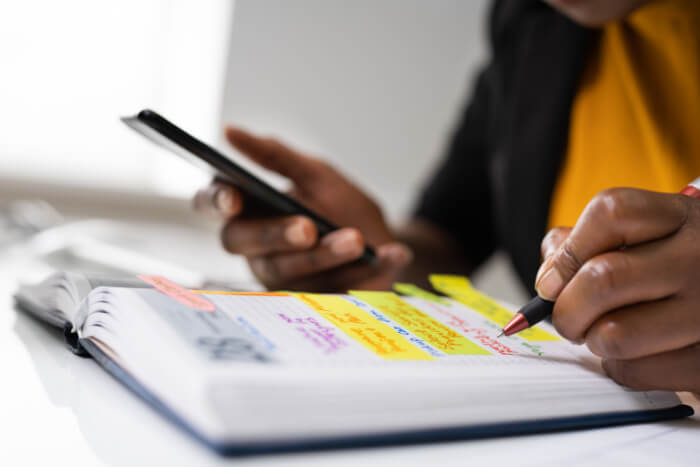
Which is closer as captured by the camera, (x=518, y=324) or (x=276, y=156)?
(x=518, y=324)

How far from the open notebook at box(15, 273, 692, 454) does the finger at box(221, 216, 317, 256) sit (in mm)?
173

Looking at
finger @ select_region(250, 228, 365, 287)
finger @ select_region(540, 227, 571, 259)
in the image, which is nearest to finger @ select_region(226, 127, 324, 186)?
finger @ select_region(250, 228, 365, 287)

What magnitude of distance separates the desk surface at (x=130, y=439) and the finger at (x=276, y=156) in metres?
0.35

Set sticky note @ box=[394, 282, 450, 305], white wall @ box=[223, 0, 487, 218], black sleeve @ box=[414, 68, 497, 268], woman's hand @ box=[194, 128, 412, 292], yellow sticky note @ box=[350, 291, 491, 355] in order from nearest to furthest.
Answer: yellow sticky note @ box=[350, 291, 491, 355], sticky note @ box=[394, 282, 450, 305], woman's hand @ box=[194, 128, 412, 292], black sleeve @ box=[414, 68, 497, 268], white wall @ box=[223, 0, 487, 218]

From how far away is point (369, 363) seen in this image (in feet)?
0.90

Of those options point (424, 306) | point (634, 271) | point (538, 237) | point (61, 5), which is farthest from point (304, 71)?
point (634, 271)

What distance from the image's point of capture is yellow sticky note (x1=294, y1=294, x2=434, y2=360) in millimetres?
301

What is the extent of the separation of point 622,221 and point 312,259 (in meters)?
0.35

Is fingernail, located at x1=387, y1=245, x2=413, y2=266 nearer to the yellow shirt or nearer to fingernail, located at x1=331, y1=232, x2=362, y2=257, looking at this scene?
fingernail, located at x1=331, y1=232, x2=362, y2=257

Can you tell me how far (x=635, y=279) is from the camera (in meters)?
0.32

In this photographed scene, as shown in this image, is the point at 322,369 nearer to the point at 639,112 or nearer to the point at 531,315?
the point at 531,315

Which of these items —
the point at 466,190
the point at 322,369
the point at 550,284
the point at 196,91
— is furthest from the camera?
the point at 196,91

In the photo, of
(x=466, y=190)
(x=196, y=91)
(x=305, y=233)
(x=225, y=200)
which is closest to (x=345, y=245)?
(x=305, y=233)

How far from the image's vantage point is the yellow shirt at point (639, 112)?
2.16 feet
